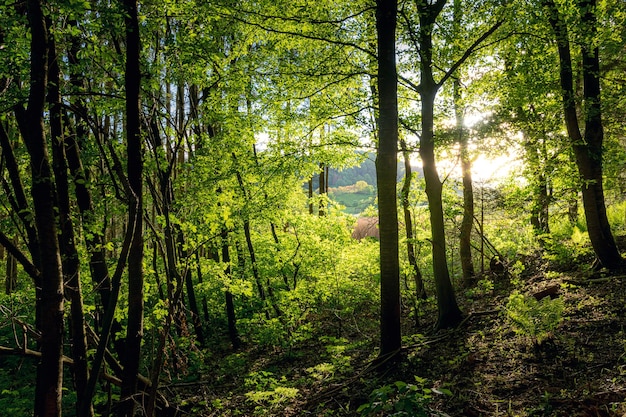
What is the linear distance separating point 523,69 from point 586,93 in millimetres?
1657

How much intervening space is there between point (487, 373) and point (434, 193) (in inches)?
152

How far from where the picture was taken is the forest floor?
3838 mm

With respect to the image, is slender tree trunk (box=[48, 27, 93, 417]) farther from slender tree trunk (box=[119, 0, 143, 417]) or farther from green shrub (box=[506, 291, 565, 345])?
green shrub (box=[506, 291, 565, 345])

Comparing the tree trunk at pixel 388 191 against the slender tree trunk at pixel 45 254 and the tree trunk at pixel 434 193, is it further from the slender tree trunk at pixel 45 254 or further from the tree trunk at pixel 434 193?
the slender tree trunk at pixel 45 254

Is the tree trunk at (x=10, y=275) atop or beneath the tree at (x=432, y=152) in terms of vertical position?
beneath

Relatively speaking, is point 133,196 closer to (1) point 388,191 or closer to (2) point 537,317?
(1) point 388,191

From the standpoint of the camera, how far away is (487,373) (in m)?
5.12

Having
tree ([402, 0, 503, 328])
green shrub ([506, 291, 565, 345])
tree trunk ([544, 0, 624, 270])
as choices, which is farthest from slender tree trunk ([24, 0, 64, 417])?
tree trunk ([544, 0, 624, 270])

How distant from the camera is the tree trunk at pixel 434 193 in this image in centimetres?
775

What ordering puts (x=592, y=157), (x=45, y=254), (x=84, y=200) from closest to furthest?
1. (x=45, y=254)
2. (x=84, y=200)
3. (x=592, y=157)

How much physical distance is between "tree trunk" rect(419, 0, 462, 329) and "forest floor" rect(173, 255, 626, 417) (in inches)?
15.5

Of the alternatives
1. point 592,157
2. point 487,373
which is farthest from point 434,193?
point 487,373

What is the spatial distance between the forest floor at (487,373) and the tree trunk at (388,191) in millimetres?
654

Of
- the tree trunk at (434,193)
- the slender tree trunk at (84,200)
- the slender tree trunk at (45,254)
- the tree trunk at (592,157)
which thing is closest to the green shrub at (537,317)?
the tree trunk at (434,193)
